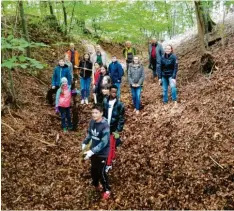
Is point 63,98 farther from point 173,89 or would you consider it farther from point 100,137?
point 100,137

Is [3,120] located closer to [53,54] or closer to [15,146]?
[15,146]

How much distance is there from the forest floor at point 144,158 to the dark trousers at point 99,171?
308 millimetres

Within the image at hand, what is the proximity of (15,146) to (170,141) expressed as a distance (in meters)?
3.76

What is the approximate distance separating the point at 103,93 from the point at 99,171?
6.87 ft

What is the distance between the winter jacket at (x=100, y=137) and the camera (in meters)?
6.06

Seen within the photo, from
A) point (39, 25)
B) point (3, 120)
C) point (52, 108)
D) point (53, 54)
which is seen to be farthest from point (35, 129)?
point (39, 25)

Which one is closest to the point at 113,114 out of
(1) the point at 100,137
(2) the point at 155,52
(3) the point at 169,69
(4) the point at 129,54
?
(1) the point at 100,137

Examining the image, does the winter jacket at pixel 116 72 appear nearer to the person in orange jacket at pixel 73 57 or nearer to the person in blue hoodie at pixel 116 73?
the person in blue hoodie at pixel 116 73

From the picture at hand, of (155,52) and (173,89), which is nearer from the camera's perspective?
(173,89)

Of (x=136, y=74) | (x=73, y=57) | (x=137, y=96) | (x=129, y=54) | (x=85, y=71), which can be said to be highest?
(x=129, y=54)

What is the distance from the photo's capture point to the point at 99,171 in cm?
636

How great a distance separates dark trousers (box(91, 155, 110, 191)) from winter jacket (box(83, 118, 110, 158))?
126 millimetres

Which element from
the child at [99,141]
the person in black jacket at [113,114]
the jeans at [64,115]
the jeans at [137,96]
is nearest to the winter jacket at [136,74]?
the jeans at [137,96]

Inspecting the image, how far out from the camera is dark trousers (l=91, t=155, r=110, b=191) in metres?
6.25
